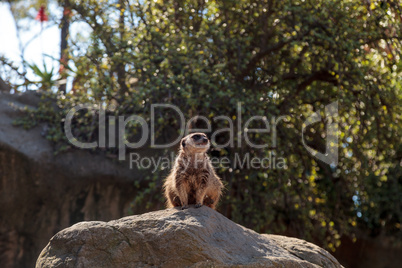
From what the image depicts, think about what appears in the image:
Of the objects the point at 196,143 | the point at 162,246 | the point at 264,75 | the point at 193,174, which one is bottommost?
the point at 162,246

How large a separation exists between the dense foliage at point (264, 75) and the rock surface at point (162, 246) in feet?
9.09

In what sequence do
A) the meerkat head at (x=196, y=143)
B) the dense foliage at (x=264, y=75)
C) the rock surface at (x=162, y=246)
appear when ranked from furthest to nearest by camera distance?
the dense foliage at (x=264, y=75)
the meerkat head at (x=196, y=143)
the rock surface at (x=162, y=246)

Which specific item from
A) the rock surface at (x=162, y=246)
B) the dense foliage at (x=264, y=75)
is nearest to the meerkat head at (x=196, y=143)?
the rock surface at (x=162, y=246)

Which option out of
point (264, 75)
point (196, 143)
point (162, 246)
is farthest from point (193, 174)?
point (264, 75)

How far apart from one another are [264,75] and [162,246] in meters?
5.11

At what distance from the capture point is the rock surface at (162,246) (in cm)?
385

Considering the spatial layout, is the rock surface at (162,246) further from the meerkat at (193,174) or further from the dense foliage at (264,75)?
the dense foliage at (264,75)

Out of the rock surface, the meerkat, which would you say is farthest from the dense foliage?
the rock surface

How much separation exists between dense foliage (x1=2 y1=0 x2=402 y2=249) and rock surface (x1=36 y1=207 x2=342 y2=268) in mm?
2772

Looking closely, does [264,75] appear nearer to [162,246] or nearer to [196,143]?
[196,143]

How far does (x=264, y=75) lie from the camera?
8484 millimetres

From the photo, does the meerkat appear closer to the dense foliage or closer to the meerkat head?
the meerkat head

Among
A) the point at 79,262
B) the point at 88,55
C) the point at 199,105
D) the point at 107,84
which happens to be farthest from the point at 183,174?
the point at 88,55

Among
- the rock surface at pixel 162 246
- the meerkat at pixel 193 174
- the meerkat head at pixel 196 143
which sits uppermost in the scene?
the meerkat head at pixel 196 143
